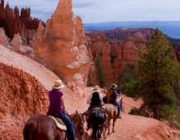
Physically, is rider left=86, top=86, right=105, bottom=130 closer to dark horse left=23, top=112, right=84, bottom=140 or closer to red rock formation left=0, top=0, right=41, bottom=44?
dark horse left=23, top=112, right=84, bottom=140

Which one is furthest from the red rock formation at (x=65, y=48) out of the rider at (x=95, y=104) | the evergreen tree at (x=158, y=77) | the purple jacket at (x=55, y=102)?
the purple jacket at (x=55, y=102)

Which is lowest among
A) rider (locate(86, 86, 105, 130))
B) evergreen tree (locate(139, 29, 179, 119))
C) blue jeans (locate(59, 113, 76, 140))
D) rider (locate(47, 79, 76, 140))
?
evergreen tree (locate(139, 29, 179, 119))

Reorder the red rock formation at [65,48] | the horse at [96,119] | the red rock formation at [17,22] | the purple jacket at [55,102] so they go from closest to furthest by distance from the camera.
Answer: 1. the purple jacket at [55,102]
2. the horse at [96,119]
3. the red rock formation at [65,48]
4. the red rock formation at [17,22]

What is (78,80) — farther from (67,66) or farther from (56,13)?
(56,13)

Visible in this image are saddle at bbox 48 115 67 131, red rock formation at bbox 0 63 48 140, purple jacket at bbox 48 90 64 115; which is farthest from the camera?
red rock formation at bbox 0 63 48 140

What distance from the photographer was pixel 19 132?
558 inches

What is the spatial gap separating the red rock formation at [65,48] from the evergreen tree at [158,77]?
5.55 m

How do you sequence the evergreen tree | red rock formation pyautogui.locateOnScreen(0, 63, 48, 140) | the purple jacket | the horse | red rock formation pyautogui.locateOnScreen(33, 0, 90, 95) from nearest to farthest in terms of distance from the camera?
the purple jacket
red rock formation pyautogui.locateOnScreen(0, 63, 48, 140)
the horse
red rock formation pyautogui.locateOnScreen(33, 0, 90, 95)
the evergreen tree

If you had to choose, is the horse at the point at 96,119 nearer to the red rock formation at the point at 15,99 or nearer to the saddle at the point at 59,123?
the red rock formation at the point at 15,99

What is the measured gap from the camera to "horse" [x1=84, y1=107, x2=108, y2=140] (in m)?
17.8

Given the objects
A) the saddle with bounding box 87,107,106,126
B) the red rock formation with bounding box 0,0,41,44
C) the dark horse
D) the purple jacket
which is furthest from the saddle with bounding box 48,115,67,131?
the red rock formation with bounding box 0,0,41,44

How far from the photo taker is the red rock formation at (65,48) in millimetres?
31484

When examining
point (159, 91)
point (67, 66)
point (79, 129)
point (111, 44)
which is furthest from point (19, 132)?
point (111, 44)

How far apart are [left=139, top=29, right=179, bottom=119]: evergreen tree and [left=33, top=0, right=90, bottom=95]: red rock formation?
5552 millimetres
